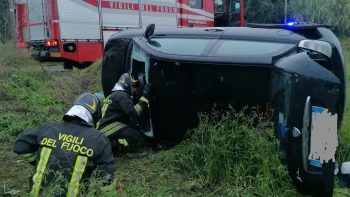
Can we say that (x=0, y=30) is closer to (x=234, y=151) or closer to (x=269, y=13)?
(x=269, y=13)

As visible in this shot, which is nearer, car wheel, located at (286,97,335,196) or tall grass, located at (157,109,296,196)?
car wheel, located at (286,97,335,196)

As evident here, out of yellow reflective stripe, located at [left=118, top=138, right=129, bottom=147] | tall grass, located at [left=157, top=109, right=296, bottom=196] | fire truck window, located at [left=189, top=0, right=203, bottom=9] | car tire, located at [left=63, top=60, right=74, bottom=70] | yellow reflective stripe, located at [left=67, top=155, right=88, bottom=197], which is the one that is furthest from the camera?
fire truck window, located at [left=189, top=0, right=203, bottom=9]

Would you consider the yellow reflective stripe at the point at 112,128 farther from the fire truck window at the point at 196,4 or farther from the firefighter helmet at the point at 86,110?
the fire truck window at the point at 196,4

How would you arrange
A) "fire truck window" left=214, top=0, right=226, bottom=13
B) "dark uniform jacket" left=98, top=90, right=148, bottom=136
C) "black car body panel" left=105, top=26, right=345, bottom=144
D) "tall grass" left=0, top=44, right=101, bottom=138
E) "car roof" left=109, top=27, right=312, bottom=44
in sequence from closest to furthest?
"black car body panel" left=105, top=26, right=345, bottom=144 → "car roof" left=109, top=27, right=312, bottom=44 → "dark uniform jacket" left=98, top=90, right=148, bottom=136 → "tall grass" left=0, top=44, right=101, bottom=138 → "fire truck window" left=214, top=0, right=226, bottom=13

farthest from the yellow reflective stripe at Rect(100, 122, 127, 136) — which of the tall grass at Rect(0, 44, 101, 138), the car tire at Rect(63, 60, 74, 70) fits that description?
the car tire at Rect(63, 60, 74, 70)

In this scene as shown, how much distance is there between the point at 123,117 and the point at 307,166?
79.3 inches

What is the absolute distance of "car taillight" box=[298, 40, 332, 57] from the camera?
3525 millimetres

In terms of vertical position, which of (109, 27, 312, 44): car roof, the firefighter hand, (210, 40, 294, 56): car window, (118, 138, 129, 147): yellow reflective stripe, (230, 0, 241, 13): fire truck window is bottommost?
(118, 138, 129, 147): yellow reflective stripe

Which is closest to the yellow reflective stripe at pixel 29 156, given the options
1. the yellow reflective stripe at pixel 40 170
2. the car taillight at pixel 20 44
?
the yellow reflective stripe at pixel 40 170

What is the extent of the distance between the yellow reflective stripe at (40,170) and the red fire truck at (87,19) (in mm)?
8564

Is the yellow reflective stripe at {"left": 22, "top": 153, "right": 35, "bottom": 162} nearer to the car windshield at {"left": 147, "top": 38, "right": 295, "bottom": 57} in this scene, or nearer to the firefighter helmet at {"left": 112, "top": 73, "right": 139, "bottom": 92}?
the firefighter helmet at {"left": 112, "top": 73, "right": 139, "bottom": 92}

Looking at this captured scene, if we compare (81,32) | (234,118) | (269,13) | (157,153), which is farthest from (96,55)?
(269,13)

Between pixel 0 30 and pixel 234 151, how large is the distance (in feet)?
74.8

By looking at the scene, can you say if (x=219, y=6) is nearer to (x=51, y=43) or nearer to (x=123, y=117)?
(x=51, y=43)
